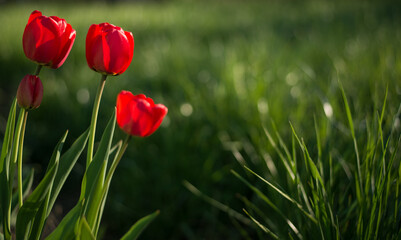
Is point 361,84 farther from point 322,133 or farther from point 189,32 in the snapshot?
point 189,32

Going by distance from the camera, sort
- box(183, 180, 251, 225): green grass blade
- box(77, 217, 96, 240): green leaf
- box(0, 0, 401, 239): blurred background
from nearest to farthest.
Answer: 1. box(77, 217, 96, 240): green leaf
2. box(183, 180, 251, 225): green grass blade
3. box(0, 0, 401, 239): blurred background

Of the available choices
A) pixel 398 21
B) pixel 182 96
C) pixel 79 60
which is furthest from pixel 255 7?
pixel 182 96

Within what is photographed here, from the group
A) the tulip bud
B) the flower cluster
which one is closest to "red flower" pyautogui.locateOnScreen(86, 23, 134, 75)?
the flower cluster

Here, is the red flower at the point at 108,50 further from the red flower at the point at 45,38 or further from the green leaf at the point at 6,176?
the green leaf at the point at 6,176

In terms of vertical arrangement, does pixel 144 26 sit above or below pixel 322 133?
below

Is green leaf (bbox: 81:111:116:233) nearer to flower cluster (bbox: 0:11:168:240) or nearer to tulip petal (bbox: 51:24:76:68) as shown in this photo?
flower cluster (bbox: 0:11:168:240)

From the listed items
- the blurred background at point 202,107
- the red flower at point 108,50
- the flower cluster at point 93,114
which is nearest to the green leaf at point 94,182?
the flower cluster at point 93,114

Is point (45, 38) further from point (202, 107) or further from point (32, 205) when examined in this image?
point (202, 107)
